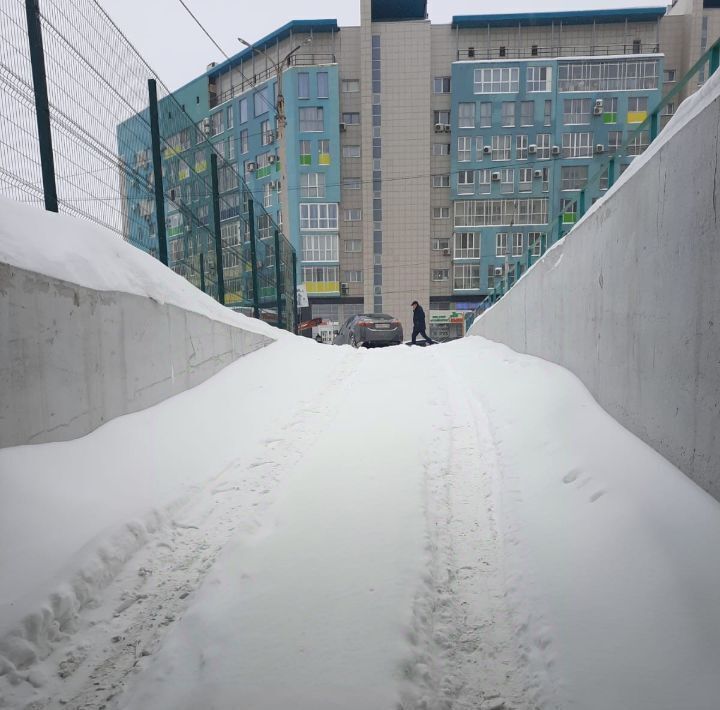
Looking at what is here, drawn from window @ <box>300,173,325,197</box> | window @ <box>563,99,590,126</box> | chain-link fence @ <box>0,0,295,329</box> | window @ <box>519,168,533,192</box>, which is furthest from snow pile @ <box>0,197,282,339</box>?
window @ <box>563,99,590,126</box>

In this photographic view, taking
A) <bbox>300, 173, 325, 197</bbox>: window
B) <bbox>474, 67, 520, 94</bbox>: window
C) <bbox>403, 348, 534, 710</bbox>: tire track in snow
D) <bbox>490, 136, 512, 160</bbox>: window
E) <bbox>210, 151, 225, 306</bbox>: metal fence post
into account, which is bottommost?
<bbox>403, 348, 534, 710</bbox>: tire track in snow

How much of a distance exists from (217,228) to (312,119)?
112ft

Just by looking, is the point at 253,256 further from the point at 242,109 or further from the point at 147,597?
the point at 242,109

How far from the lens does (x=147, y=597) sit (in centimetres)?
249

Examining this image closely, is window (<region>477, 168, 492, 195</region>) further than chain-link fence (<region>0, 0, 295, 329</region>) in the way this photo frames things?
Yes

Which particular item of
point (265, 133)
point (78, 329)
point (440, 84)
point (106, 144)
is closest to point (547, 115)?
point (440, 84)

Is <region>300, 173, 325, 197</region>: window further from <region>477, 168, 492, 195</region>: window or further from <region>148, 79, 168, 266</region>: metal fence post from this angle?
<region>148, 79, 168, 266</region>: metal fence post

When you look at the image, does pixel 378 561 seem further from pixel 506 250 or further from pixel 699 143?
pixel 506 250

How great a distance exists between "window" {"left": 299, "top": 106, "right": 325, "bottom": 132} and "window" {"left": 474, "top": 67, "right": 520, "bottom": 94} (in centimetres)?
1269

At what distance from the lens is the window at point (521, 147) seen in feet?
129

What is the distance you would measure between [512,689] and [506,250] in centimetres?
4039

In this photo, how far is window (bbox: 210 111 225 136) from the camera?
142 ft

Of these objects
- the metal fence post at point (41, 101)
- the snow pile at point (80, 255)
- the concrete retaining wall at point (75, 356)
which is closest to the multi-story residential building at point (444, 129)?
the snow pile at point (80, 255)

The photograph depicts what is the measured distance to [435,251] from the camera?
40750 millimetres
